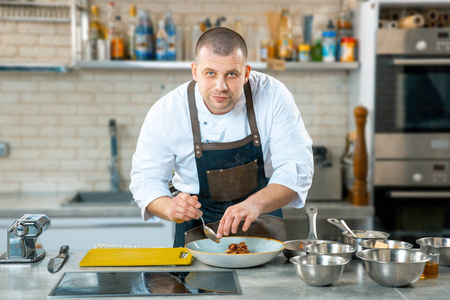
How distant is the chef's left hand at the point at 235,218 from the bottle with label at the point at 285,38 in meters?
2.29

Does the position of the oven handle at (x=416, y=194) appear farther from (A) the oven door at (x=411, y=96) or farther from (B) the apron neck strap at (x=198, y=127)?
(B) the apron neck strap at (x=198, y=127)

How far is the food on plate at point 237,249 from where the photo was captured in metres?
2.12

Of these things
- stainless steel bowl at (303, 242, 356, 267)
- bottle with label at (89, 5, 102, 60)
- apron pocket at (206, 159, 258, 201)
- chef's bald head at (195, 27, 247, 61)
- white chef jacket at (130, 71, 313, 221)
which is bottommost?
stainless steel bowl at (303, 242, 356, 267)

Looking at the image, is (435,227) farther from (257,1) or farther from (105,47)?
(105,47)

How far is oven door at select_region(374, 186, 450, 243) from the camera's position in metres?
3.98

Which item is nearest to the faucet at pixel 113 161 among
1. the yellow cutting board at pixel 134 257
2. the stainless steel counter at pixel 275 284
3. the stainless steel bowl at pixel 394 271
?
the yellow cutting board at pixel 134 257

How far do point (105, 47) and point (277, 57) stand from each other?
1299 mm

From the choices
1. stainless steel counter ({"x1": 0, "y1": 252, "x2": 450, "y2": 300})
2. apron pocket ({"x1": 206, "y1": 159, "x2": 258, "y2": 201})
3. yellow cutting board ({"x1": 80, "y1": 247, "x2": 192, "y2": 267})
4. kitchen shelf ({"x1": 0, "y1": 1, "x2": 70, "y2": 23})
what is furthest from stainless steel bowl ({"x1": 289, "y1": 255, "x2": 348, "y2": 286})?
kitchen shelf ({"x1": 0, "y1": 1, "x2": 70, "y2": 23})

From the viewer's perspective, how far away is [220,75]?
241cm

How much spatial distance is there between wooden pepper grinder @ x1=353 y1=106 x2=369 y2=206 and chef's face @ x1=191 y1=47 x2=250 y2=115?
1728 millimetres

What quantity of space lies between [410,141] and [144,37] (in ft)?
6.76

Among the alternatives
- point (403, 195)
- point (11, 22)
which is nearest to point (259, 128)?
point (403, 195)

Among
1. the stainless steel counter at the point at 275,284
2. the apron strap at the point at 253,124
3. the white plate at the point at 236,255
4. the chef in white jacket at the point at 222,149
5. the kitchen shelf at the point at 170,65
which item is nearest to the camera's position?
the stainless steel counter at the point at 275,284

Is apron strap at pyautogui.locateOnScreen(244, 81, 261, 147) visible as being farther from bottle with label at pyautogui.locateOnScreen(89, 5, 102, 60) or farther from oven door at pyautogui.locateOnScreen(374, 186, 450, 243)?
bottle with label at pyautogui.locateOnScreen(89, 5, 102, 60)
